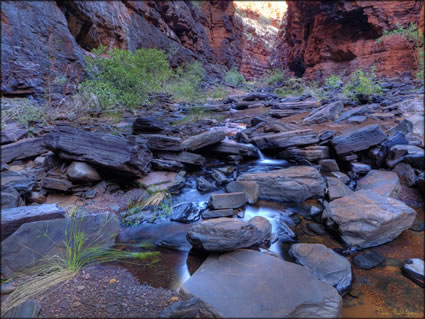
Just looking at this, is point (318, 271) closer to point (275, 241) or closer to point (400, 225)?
point (275, 241)

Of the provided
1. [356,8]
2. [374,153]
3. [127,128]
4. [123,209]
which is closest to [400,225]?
[374,153]

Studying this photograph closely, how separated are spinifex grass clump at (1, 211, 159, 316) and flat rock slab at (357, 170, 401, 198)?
109 inches

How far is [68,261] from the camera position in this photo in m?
1.74

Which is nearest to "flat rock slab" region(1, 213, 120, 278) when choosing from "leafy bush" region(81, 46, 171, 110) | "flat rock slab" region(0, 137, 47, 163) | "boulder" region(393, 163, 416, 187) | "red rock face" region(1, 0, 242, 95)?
"red rock face" region(1, 0, 242, 95)

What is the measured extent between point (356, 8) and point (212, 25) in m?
16.7

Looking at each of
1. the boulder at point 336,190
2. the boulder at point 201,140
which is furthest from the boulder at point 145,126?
the boulder at point 336,190

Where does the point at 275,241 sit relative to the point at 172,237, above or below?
above

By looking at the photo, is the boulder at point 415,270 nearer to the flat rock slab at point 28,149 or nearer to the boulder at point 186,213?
the boulder at point 186,213

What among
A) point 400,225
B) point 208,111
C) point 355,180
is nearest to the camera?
point 400,225

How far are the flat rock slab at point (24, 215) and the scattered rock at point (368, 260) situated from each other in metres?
2.71

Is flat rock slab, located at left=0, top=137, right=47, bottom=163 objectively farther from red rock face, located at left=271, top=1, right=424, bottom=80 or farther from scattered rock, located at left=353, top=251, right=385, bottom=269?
red rock face, located at left=271, top=1, right=424, bottom=80

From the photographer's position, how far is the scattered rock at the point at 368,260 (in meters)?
1.95

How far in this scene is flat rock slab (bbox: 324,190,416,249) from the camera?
7.03 feet

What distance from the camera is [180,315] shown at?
124cm
